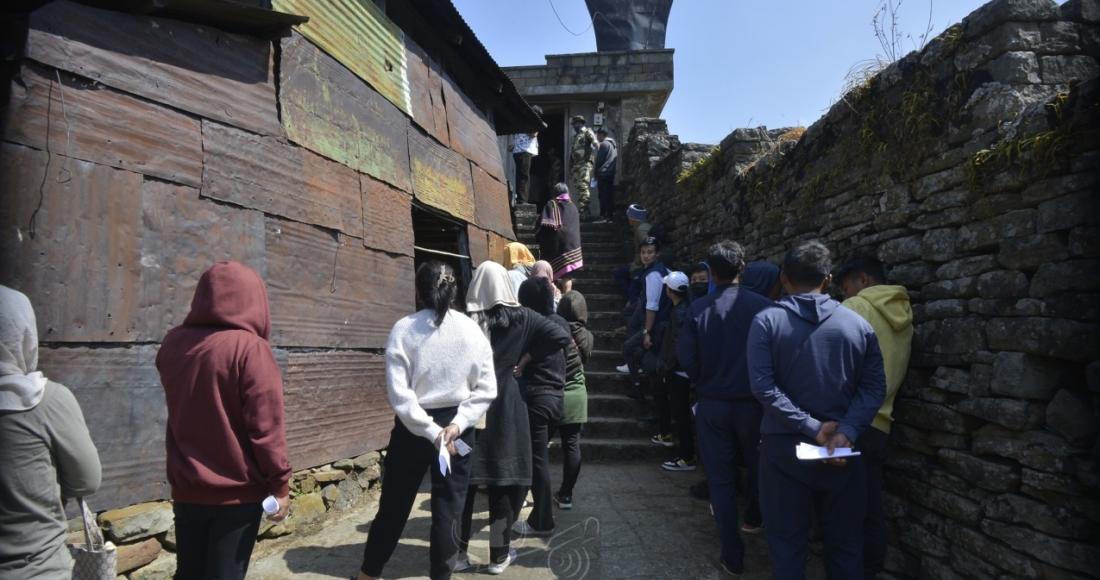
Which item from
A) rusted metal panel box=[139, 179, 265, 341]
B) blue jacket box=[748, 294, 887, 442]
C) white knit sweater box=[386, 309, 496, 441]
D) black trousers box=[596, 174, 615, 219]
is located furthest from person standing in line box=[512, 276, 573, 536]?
black trousers box=[596, 174, 615, 219]

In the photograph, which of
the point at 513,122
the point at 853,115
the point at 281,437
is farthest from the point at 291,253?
the point at 513,122

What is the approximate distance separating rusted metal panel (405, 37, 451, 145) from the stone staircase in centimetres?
312

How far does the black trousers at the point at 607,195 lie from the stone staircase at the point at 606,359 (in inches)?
24.5

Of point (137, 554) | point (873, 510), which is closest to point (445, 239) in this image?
point (137, 554)

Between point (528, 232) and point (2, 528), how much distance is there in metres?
8.77

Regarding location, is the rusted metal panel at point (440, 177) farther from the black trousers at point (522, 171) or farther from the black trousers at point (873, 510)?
the black trousers at point (522, 171)

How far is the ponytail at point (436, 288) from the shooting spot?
2.92 meters

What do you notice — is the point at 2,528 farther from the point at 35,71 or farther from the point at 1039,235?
the point at 1039,235

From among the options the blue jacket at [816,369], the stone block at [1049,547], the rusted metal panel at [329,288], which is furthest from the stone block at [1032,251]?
the rusted metal panel at [329,288]

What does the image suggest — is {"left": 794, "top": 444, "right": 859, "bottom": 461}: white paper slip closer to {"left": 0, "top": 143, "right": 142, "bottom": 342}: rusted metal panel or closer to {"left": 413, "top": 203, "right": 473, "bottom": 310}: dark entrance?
{"left": 0, "top": 143, "right": 142, "bottom": 342}: rusted metal panel

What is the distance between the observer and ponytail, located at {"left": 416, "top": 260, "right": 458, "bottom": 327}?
292 centimetres

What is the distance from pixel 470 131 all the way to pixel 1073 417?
6.36 metres

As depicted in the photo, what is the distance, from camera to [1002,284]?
284cm

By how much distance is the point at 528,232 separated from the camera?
10.4m
